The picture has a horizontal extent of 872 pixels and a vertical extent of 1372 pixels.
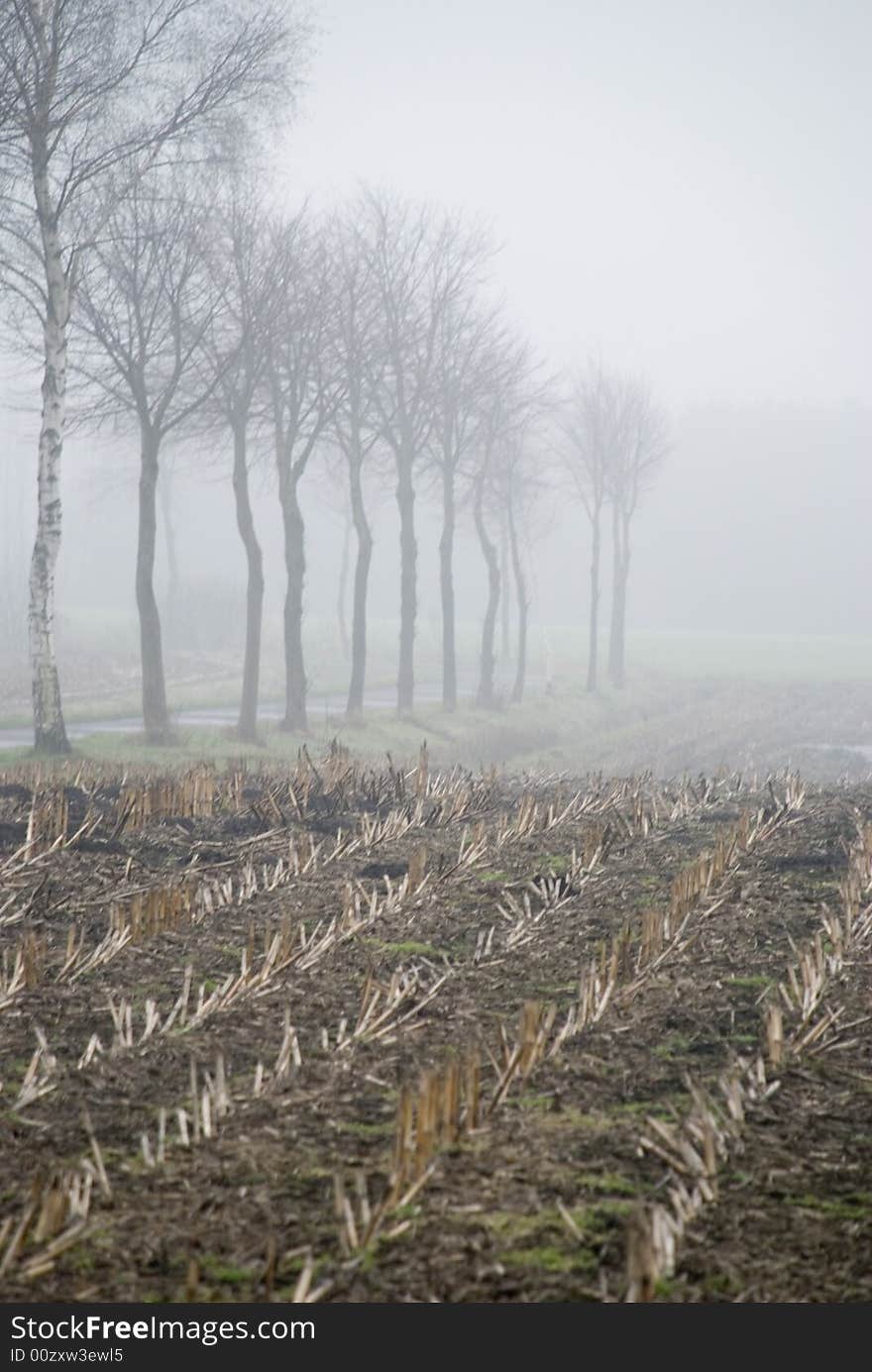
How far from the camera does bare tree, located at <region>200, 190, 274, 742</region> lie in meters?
23.8

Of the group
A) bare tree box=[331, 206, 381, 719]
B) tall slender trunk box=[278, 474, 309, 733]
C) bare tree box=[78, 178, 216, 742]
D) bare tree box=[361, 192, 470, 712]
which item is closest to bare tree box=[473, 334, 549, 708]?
bare tree box=[361, 192, 470, 712]

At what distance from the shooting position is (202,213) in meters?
23.4

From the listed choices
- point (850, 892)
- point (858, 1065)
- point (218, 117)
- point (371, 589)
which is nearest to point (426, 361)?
point (218, 117)

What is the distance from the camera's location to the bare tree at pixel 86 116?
58.3 ft

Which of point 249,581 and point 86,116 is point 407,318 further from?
point 86,116

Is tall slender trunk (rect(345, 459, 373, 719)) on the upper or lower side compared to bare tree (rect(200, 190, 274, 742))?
lower

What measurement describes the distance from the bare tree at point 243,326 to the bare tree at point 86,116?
3.52m

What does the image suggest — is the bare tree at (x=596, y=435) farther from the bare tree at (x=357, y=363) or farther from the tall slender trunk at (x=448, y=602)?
the bare tree at (x=357, y=363)

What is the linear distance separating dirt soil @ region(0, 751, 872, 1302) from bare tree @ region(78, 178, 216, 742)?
1398 centimetres

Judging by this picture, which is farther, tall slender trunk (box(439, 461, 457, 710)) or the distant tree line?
tall slender trunk (box(439, 461, 457, 710))

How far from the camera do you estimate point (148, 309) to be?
22.7 metres

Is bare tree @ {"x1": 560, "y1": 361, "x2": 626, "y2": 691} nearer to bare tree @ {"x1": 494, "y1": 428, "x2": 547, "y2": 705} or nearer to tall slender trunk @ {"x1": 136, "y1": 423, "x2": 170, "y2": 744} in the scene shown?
bare tree @ {"x1": 494, "y1": 428, "x2": 547, "y2": 705}

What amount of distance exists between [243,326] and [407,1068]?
21.0 m

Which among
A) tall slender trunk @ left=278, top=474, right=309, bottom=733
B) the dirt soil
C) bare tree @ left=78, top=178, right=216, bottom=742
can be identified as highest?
bare tree @ left=78, top=178, right=216, bottom=742
